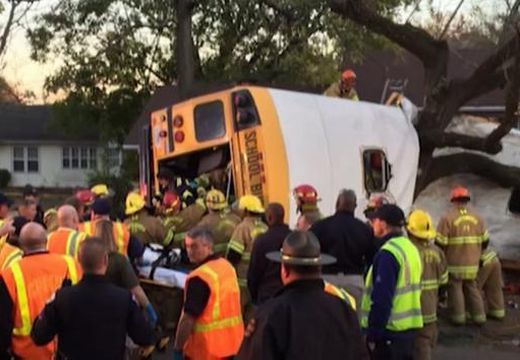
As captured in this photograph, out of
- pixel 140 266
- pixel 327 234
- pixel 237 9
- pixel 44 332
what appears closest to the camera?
pixel 44 332

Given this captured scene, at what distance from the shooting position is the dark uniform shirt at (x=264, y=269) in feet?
22.8

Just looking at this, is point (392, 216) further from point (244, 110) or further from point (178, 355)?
point (244, 110)

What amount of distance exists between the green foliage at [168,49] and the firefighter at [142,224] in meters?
13.3

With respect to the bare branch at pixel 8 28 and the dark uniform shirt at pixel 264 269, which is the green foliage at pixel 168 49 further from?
the dark uniform shirt at pixel 264 269

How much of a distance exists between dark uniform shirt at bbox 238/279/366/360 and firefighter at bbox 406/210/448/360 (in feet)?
12.0

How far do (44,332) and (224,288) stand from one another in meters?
1.33

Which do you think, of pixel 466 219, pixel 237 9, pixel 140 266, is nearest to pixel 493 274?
pixel 466 219

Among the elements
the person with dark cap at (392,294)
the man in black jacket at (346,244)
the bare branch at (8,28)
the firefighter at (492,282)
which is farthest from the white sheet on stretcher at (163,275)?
the bare branch at (8,28)

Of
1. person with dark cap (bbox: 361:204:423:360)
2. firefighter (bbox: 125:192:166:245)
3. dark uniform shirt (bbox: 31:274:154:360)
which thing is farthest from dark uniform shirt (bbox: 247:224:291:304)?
firefighter (bbox: 125:192:166:245)

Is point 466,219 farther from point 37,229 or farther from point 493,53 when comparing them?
point 37,229

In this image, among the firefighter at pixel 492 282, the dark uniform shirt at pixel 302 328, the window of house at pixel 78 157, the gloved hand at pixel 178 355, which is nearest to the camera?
the dark uniform shirt at pixel 302 328

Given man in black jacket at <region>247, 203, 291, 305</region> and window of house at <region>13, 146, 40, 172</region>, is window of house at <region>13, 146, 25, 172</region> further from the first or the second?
man in black jacket at <region>247, 203, 291, 305</region>

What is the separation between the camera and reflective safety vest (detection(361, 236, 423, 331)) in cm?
624

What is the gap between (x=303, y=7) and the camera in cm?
1991
